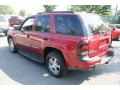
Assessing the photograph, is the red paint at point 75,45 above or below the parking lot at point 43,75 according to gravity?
above

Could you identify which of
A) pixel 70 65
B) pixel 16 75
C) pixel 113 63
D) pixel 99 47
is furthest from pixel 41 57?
pixel 113 63

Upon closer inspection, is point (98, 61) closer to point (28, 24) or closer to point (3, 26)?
point (28, 24)

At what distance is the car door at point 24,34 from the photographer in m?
6.41

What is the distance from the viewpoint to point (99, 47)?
196 inches

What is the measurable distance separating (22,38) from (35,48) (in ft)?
3.50

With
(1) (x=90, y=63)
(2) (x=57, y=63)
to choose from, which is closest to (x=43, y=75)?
(2) (x=57, y=63)

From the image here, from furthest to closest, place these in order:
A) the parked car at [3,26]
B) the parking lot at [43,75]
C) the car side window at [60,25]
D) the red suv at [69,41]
A: the parked car at [3,26] < the parking lot at [43,75] < the car side window at [60,25] < the red suv at [69,41]

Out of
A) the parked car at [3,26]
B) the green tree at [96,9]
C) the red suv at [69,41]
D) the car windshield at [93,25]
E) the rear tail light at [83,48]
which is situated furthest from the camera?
the green tree at [96,9]

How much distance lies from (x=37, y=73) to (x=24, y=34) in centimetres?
166

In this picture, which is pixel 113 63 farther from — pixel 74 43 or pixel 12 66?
pixel 12 66

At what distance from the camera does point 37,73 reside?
5.60 metres

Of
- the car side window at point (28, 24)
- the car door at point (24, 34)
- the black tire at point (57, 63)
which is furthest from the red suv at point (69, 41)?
the car door at point (24, 34)

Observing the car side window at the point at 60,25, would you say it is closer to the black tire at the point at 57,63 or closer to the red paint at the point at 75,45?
the red paint at the point at 75,45

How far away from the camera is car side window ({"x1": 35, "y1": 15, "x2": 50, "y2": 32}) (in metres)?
5.48
